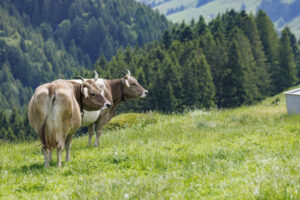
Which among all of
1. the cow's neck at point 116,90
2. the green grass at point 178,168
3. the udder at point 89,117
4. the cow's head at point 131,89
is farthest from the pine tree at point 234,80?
the udder at point 89,117

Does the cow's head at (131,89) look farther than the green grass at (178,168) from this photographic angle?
Yes

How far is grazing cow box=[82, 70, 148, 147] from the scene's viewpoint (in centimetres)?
1495

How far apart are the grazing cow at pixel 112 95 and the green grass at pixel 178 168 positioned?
0.79 metres

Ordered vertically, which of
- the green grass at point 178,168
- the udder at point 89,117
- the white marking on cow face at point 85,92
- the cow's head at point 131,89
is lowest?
the green grass at point 178,168

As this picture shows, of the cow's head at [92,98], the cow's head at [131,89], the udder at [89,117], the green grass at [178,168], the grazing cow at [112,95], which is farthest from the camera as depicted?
the cow's head at [131,89]

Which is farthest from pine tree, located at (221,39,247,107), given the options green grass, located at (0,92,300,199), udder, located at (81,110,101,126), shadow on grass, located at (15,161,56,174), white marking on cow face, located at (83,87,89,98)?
shadow on grass, located at (15,161,56,174)

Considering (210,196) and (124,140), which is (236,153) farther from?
(124,140)

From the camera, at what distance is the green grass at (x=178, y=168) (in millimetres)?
7314

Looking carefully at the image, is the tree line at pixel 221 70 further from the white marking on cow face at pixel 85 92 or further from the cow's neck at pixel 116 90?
the white marking on cow face at pixel 85 92

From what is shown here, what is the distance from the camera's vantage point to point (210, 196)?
23.4 ft

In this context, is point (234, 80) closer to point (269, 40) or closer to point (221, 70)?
point (221, 70)

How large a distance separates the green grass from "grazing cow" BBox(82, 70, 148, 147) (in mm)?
795

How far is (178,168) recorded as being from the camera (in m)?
9.75

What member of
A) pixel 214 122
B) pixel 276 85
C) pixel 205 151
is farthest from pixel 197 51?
pixel 205 151
